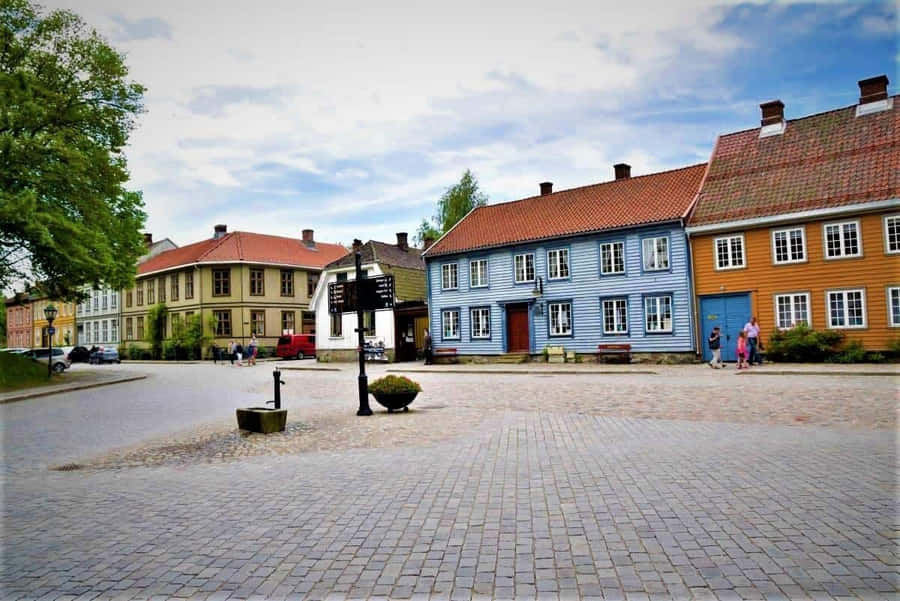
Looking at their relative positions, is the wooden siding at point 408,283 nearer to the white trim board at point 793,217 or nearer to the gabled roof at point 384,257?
the gabled roof at point 384,257

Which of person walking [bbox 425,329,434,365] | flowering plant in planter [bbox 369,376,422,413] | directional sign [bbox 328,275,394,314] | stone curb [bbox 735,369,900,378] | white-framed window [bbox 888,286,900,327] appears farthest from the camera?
person walking [bbox 425,329,434,365]

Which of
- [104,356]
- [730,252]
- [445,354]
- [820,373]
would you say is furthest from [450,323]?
[104,356]

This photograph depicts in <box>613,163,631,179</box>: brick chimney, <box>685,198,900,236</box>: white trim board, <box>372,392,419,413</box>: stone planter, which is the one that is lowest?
<box>372,392,419,413</box>: stone planter

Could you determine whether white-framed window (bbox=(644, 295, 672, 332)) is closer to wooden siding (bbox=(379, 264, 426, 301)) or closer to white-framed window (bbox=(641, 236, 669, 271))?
white-framed window (bbox=(641, 236, 669, 271))

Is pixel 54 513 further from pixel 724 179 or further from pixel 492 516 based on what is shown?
pixel 724 179

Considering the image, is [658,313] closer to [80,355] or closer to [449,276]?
[449,276]

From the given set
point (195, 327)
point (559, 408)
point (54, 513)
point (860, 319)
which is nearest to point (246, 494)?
point (54, 513)

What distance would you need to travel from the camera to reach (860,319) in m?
23.5

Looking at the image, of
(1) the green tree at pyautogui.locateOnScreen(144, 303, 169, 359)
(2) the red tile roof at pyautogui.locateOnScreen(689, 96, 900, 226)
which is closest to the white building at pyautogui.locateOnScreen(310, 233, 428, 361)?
(2) the red tile roof at pyautogui.locateOnScreen(689, 96, 900, 226)

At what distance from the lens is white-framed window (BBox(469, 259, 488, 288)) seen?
112 ft

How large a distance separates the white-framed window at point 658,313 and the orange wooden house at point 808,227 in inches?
49.3

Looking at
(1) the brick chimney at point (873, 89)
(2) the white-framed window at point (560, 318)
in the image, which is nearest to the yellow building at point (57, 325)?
(2) the white-framed window at point (560, 318)

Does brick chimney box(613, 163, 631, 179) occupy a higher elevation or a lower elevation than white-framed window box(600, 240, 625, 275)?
higher

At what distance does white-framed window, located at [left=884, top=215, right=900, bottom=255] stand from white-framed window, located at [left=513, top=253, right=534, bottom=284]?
14662 mm
